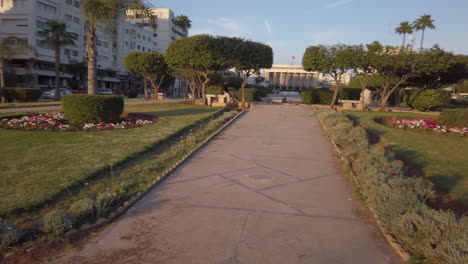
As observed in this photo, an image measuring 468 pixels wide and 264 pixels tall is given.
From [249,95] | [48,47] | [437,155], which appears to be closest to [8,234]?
[437,155]

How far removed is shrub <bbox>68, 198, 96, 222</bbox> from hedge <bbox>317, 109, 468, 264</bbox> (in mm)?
3788

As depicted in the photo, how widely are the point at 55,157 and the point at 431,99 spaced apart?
947 inches

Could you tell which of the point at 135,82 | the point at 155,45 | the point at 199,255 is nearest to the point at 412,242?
the point at 199,255

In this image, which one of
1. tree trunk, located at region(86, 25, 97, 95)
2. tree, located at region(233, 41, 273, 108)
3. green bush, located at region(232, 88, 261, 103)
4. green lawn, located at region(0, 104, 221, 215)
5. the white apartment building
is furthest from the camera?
the white apartment building

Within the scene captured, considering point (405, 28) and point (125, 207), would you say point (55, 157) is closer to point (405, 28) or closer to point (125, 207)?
point (125, 207)

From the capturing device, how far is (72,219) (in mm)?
4113

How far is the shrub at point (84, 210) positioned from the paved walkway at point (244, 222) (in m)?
0.43

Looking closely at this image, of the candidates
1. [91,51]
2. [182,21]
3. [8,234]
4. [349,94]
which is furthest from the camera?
[182,21]

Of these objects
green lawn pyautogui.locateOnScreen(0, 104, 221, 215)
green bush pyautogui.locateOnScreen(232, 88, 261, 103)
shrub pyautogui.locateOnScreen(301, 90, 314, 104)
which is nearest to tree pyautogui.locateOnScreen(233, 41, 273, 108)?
green bush pyautogui.locateOnScreen(232, 88, 261, 103)

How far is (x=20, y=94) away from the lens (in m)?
25.3

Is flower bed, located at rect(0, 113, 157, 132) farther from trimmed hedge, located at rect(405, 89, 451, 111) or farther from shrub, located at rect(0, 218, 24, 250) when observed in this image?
trimmed hedge, located at rect(405, 89, 451, 111)

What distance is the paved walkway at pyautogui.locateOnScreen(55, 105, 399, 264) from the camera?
3.54m

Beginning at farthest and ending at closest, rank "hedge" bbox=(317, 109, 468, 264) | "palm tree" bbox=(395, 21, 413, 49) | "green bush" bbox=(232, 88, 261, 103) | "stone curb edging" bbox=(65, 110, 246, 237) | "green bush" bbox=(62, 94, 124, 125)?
"palm tree" bbox=(395, 21, 413, 49) → "green bush" bbox=(232, 88, 261, 103) → "green bush" bbox=(62, 94, 124, 125) → "stone curb edging" bbox=(65, 110, 246, 237) → "hedge" bbox=(317, 109, 468, 264)

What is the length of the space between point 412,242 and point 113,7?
40.5ft
